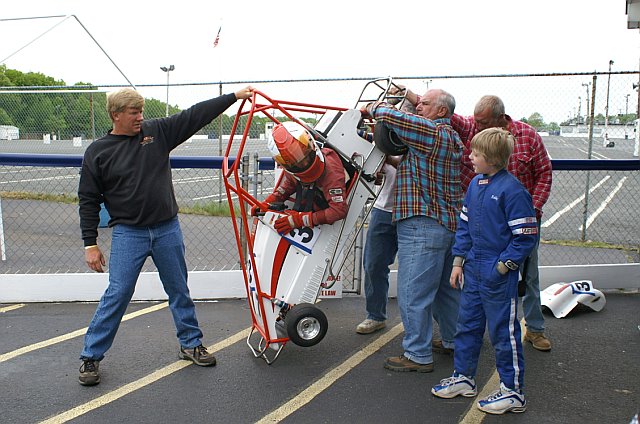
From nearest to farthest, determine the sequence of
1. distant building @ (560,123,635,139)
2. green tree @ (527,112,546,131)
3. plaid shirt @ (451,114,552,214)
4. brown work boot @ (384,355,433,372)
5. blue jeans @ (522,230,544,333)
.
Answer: brown work boot @ (384,355,433,372) < plaid shirt @ (451,114,552,214) < blue jeans @ (522,230,544,333) < green tree @ (527,112,546,131) < distant building @ (560,123,635,139)

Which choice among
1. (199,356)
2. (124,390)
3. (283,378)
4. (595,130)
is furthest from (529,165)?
(595,130)

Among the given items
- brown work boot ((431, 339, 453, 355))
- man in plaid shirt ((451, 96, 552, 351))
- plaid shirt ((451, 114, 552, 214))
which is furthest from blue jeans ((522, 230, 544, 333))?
brown work boot ((431, 339, 453, 355))

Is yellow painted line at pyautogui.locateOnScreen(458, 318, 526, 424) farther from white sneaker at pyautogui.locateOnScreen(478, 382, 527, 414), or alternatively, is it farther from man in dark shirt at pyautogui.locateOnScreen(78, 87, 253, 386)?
man in dark shirt at pyautogui.locateOnScreen(78, 87, 253, 386)

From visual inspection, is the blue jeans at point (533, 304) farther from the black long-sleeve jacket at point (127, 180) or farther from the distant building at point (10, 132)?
the distant building at point (10, 132)

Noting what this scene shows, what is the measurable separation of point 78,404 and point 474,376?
2412 mm

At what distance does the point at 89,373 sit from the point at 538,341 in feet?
10.4

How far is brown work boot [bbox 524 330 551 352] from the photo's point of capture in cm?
463

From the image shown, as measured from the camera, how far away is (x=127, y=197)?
3945mm

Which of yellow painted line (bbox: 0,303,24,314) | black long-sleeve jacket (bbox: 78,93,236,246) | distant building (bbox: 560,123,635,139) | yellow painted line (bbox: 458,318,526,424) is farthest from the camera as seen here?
distant building (bbox: 560,123,635,139)

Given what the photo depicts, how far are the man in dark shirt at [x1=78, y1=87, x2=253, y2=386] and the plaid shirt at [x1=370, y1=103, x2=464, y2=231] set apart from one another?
1149 mm

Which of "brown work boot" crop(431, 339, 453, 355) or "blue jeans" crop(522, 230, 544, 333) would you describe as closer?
"brown work boot" crop(431, 339, 453, 355)

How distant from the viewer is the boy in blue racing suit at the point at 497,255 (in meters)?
3.47

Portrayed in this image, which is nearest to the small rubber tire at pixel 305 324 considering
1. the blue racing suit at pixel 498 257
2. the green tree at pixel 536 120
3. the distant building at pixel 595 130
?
the blue racing suit at pixel 498 257

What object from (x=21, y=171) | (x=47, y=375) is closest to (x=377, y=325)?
(x=47, y=375)
